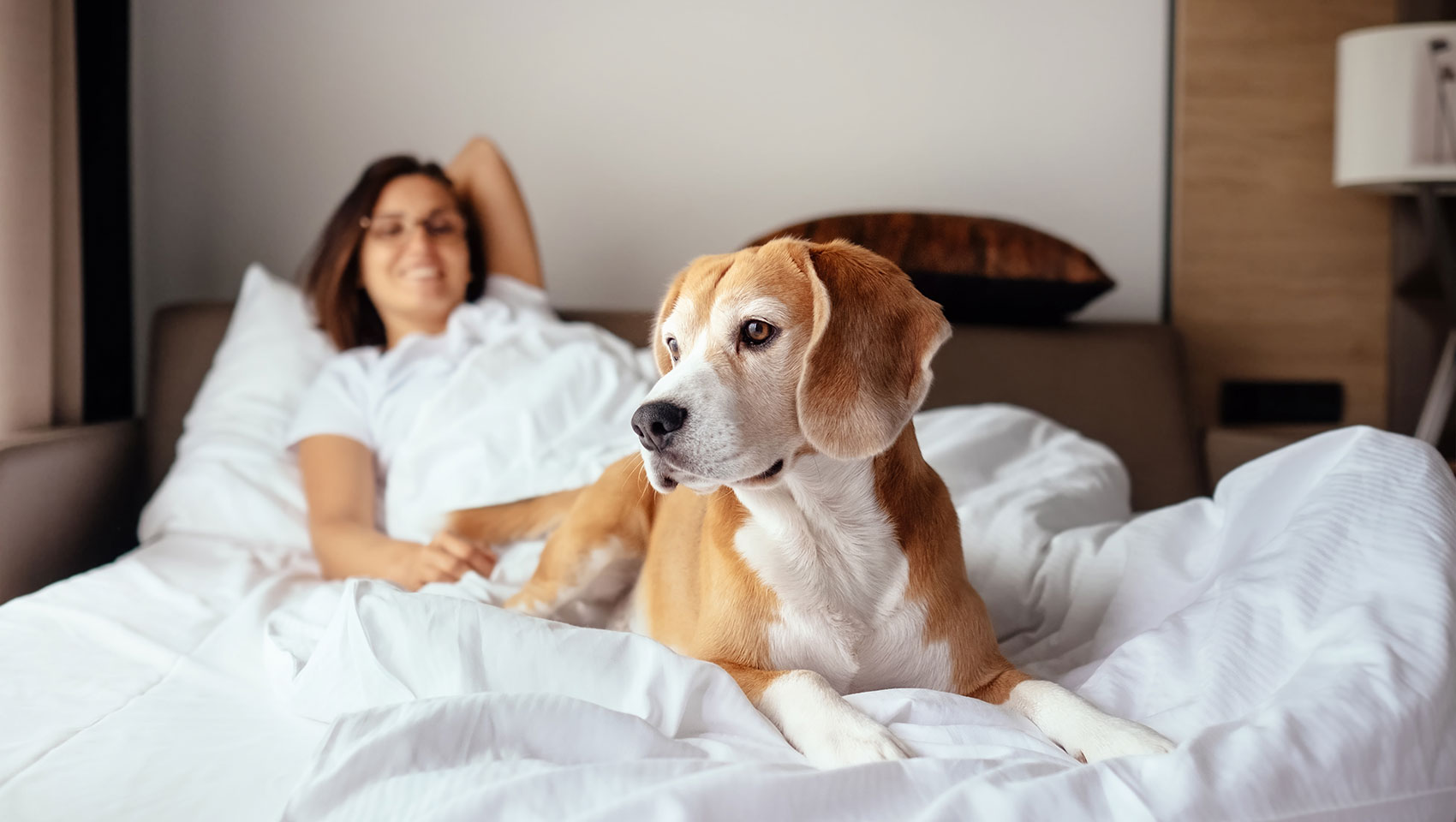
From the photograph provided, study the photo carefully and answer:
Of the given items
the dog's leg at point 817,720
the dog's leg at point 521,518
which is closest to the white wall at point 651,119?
the dog's leg at point 521,518

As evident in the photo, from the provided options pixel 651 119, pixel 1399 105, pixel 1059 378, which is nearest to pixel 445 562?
pixel 1059 378

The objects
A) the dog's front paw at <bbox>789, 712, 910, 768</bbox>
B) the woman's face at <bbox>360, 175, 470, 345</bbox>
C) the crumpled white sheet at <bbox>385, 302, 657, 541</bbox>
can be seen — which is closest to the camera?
the dog's front paw at <bbox>789, 712, 910, 768</bbox>

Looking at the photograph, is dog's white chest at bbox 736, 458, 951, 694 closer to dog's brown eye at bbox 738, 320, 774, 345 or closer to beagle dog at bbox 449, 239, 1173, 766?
beagle dog at bbox 449, 239, 1173, 766

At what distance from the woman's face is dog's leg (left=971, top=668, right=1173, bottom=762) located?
154cm

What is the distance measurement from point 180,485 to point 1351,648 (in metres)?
1.90

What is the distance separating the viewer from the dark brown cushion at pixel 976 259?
2244 mm

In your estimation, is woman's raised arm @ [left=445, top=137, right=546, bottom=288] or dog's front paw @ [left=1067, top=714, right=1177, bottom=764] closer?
dog's front paw @ [left=1067, top=714, right=1177, bottom=764]

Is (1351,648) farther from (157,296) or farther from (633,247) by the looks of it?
(157,296)

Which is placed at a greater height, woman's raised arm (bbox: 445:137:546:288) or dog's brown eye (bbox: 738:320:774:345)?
woman's raised arm (bbox: 445:137:546:288)

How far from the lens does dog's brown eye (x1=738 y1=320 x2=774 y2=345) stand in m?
1.00

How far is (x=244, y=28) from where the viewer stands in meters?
2.62

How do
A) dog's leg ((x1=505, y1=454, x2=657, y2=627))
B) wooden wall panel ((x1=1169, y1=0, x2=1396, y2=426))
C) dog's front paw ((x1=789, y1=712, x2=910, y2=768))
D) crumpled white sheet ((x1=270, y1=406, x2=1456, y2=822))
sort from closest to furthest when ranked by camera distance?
crumpled white sheet ((x1=270, y1=406, x2=1456, y2=822)) → dog's front paw ((x1=789, y1=712, x2=910, y2=768)) → dog's leg ((x1=505, y1=454, x2=657, y2=627)) → wooden wall panel ((x1=1169, y1=0, x2=1396, y2=426))

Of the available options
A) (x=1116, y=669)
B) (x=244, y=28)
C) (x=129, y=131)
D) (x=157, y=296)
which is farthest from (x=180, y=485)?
(x=1116, y=669)

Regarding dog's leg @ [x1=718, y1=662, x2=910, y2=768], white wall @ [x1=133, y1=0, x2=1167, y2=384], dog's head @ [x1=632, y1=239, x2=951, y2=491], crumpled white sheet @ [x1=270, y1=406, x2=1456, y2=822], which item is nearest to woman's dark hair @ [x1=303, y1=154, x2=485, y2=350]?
white wall @ [x1=133, y1=0, x2=1167, y2=384]
